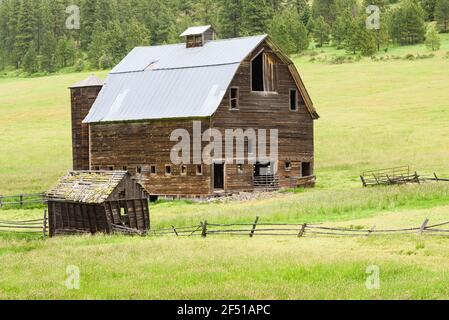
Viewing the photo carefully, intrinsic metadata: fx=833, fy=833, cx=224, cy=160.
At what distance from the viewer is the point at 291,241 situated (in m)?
25.0

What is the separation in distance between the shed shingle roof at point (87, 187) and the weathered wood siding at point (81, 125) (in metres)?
14.9

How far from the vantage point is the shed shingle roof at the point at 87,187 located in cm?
2983

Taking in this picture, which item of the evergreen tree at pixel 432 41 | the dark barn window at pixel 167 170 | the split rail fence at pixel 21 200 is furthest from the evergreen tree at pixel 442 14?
the split rail fence at pixel 21 200

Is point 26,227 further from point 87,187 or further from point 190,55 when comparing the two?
point 190,55

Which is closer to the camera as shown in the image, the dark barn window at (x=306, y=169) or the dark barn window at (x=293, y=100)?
the dark barn window at (x=293, y=100)

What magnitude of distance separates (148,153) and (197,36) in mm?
8198

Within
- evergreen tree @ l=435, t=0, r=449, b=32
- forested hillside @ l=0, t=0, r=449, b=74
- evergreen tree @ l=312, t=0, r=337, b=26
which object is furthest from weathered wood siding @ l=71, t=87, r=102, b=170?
evergreen tree @ l=312, t=0, r=337, b=26

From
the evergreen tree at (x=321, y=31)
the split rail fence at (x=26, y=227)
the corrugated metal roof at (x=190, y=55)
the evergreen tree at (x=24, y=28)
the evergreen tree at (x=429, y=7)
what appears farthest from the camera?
the evergreen tree at (x=24, y=28)

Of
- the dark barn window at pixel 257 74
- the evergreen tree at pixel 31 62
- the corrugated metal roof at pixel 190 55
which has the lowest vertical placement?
the dark barn window at pixel 257 74

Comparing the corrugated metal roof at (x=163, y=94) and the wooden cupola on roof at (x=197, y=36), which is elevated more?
the wooden cupola on roof at (x=197, y=36)

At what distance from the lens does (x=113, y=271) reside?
1953 centimetres

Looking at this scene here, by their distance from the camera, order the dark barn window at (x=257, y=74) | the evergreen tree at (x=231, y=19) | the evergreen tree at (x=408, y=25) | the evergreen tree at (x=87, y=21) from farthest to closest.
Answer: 1. the evergreen tree at (x=87, y=21)
2. the evergreen tree at (x=231, y=19)
3. the evergreen tree at (x=408, y=25)
4. the dark barn window at (x=257, y=74)

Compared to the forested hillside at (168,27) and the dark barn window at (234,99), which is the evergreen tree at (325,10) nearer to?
the forested hillside at (168,27)

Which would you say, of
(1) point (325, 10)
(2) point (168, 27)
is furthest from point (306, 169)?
(1) point (325, 10)
